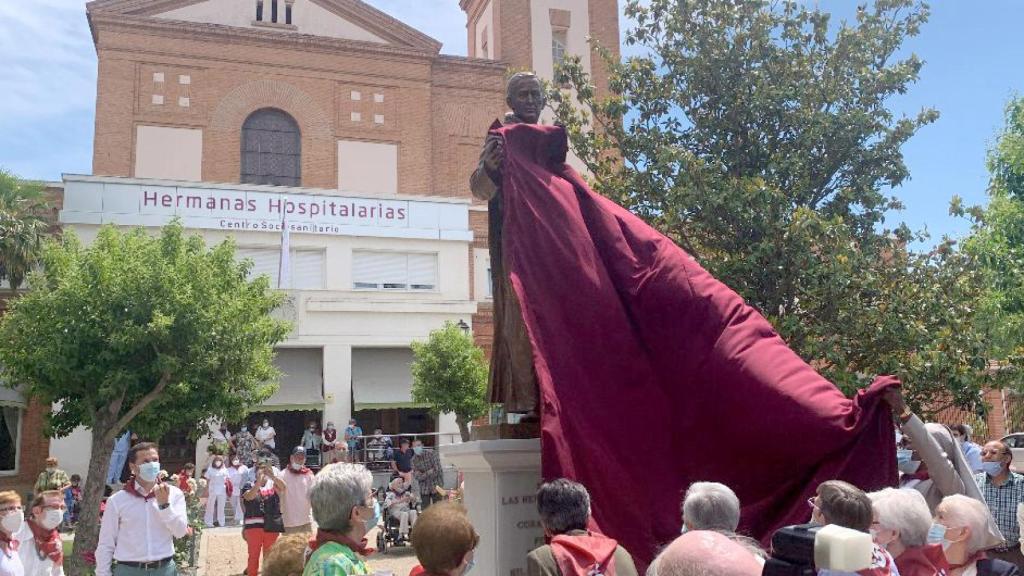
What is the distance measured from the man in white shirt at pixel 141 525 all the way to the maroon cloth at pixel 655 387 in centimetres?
329

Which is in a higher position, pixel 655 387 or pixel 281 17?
pixel 281 17

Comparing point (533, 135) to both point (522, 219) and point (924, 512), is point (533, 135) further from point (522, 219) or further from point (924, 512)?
point (924, 512)

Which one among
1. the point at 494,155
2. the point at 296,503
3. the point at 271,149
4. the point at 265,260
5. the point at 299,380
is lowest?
the point at 296,503

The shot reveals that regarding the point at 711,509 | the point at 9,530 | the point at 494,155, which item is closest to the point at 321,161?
the point at 9,530

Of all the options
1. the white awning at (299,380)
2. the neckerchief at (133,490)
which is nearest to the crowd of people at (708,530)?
the neckerchief at (133,490)

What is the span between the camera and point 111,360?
15070 mm

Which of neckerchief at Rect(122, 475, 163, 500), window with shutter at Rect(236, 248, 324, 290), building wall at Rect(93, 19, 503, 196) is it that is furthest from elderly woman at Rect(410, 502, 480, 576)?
building wall at Rect(93, 19, 503, 196)

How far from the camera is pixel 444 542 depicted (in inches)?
110

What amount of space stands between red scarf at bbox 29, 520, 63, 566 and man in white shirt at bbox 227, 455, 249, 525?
1362cm

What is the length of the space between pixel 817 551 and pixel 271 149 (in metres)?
31.7

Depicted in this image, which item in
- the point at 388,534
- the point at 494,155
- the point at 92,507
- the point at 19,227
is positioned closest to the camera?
the point at 494,155

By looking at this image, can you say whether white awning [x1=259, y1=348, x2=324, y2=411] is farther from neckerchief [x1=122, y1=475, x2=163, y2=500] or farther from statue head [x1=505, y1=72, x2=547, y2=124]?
statue head [x1=505, y1=72, x2=547, y2=124]

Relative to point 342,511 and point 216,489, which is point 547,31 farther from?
point 342,511

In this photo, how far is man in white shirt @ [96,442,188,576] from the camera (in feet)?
20.2
